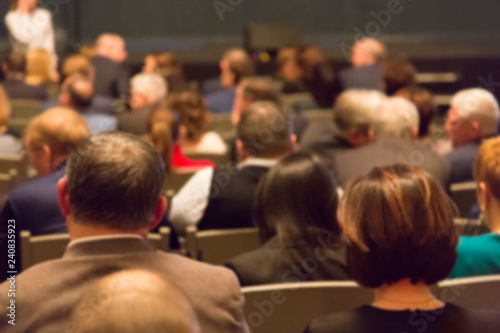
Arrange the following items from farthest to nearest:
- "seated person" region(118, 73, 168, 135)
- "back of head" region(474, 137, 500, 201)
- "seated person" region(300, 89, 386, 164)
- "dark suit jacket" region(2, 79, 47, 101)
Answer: "dark suit jacket" region(2, 79, 47, 101)
"seated person" region(118, 73, 168, 135)
"seated person" region(300, 89, 386, 164)
"back of head" region(474, 137, 500, 201)

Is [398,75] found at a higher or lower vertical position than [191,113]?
higher

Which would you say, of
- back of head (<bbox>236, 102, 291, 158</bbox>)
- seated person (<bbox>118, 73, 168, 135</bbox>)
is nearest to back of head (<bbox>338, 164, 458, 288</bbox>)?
back of head (<bbox>236, 102, 291, 158</bbox>)


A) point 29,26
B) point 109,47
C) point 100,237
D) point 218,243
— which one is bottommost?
point 218,243

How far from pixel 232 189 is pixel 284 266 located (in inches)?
38.5

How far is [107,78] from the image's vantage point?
8.76m

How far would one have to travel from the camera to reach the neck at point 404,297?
1.98 meters

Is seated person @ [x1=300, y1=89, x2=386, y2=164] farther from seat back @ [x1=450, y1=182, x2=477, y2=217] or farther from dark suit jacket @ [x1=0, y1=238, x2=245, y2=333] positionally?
dark suit jacket @ [x1=0, y1=238, x2=245, y2=333]

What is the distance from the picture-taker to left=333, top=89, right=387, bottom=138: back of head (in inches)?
182

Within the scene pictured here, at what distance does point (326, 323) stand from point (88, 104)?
14.3ft

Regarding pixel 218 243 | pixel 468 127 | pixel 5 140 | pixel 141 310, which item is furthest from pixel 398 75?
pixel 141 310

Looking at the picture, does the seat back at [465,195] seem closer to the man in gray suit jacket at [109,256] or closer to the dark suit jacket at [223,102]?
the man in gray suit jacket at [109,256]

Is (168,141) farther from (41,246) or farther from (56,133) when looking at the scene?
(41,246)

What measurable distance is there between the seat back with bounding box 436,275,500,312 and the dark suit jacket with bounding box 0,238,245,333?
0.71 meters

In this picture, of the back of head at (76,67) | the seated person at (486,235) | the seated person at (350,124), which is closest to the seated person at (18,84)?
the back of head at (76,67)
